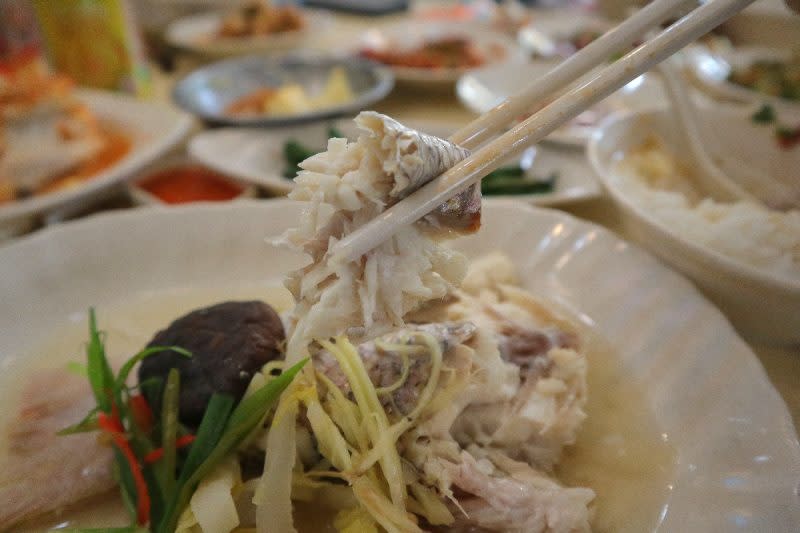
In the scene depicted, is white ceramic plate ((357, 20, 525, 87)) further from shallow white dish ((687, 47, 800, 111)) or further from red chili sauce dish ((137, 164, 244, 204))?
red chili sauce dish ((137, 164, 244, 204))

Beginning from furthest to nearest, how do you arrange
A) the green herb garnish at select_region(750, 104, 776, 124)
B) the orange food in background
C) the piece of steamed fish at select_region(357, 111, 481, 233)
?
the orange food in background → the green herb garnish at select_region(750, 104, 776, 124) → the piece of steamed fish at select_region(357, 111, 481, 233)

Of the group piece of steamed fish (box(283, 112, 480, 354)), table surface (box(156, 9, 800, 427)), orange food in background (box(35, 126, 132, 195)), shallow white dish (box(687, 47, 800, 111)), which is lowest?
table surface (box(156, 9, 800, 427))

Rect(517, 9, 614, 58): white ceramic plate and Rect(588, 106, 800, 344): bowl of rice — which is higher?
Rect(588, 106, 800, 344): bowl of rice

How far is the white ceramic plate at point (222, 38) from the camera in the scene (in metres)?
3.86

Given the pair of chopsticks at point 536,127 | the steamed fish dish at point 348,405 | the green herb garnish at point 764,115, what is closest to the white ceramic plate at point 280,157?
the green herb garnish at point 764,115

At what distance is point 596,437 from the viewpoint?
1314 mm

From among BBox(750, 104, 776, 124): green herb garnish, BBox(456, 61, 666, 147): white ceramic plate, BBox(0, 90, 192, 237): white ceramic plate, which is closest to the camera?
BBox(750, 104, 776, 124): green herb garnish

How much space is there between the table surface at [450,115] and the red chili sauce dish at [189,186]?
1071 millimetres

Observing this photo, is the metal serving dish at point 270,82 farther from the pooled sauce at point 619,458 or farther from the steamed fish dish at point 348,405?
the pooled sauce at point 619,458

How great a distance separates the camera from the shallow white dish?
2408mm

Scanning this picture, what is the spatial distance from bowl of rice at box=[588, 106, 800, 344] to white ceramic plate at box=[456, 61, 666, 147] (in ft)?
2.32

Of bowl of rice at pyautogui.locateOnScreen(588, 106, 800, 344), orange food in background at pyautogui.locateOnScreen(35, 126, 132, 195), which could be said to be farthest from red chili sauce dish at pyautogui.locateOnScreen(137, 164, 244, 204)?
bowl of rice at pyautogui.locateOnScreen(588, 106, 800, 344)

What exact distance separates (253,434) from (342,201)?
584 millimetres

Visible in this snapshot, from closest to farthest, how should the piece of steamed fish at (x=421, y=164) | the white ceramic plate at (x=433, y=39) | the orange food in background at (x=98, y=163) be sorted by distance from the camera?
the piece of steamed fish at (x=421, y=164) < the orange food in background at (x=98, y=163) < the white ceramic plate at (x=433, y=39)
